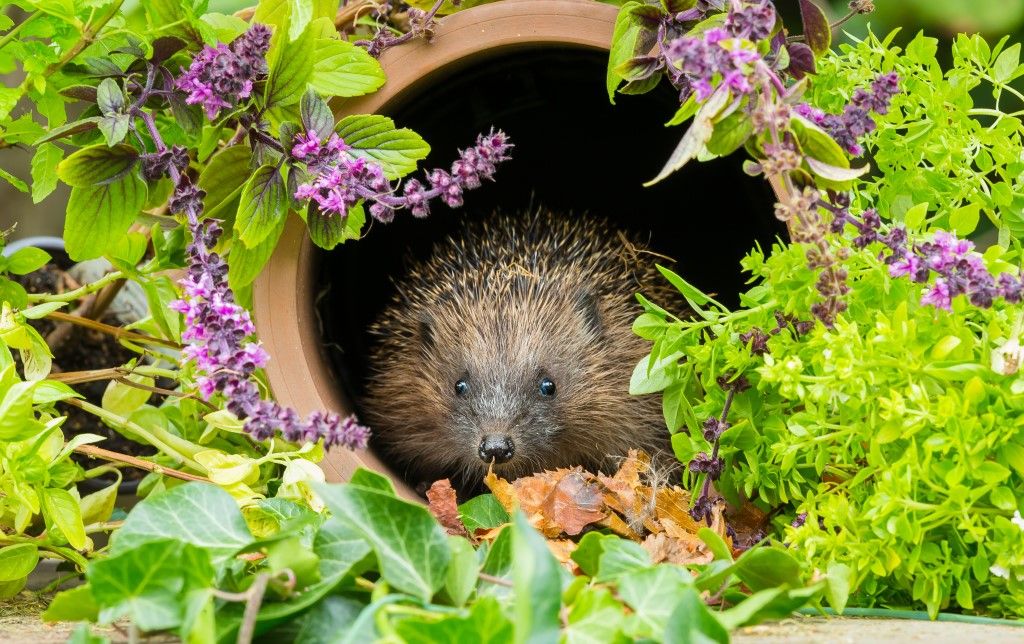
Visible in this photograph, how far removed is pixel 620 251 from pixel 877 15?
3.64 feet

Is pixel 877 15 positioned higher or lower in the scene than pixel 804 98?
higher

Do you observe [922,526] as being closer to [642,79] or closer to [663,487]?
[663,487]

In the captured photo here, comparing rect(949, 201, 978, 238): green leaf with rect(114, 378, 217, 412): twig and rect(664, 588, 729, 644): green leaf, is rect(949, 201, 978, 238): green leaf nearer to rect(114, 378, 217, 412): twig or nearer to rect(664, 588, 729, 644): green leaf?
rect(664, 588, 729, 644): green leaf

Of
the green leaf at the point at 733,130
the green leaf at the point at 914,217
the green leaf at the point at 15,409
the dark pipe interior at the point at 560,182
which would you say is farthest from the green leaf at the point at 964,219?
the green leaf at the point at 15,409

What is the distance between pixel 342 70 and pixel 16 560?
100cm

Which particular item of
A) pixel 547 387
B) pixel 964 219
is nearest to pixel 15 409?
pixel 547 387

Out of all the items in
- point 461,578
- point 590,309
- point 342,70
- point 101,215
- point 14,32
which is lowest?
point 461,578

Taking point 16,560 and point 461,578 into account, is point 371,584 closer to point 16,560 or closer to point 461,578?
point 461,578

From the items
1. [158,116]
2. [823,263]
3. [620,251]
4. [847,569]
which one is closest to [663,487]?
[847,569]

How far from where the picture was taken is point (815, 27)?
1680mm

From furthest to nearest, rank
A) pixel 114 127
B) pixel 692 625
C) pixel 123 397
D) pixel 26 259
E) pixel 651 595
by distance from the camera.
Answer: pixel 123 397 < pixel 26 259 < pixel 114 127 < pixel 651 595 < pixel 692 625

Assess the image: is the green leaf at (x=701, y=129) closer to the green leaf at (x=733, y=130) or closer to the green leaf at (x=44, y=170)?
the green leaf at (x=733, y=130)

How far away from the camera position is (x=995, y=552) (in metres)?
1.43

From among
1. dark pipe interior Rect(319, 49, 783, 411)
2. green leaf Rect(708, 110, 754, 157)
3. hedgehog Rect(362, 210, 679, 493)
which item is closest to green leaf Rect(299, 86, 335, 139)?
dark pipe interior Rect(319, 49, 783, 411)
